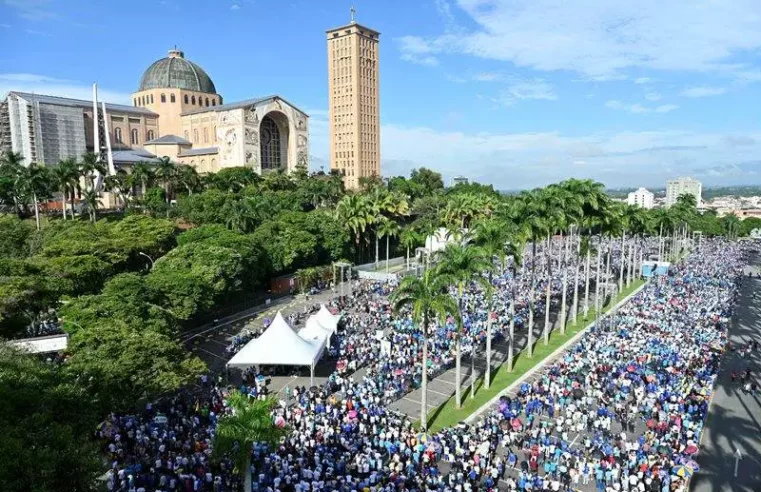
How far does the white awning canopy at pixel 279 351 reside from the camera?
27.9 meters

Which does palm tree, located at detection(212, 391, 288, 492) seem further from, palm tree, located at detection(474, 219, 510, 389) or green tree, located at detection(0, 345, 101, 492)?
palm tree, located at detection(474, 219, 510, 389)

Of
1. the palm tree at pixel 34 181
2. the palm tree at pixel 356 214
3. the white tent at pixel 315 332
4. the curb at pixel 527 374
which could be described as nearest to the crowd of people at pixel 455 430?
the curb at pixel 527 374

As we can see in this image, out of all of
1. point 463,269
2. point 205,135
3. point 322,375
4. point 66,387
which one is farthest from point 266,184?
point 66,387

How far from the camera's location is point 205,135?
100 meters

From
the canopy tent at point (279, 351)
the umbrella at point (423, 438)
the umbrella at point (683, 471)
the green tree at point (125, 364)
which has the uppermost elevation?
the green tree at point (125, 364)

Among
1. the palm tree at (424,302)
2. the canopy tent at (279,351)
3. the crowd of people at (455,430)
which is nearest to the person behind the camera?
the crowd of people at (455,430)

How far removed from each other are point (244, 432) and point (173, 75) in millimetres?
106052

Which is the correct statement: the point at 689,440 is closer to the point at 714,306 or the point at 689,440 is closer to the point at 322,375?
the point at 322,375

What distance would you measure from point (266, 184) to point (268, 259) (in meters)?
33.3

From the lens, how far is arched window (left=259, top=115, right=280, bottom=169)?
103m

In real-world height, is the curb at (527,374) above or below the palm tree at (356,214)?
below

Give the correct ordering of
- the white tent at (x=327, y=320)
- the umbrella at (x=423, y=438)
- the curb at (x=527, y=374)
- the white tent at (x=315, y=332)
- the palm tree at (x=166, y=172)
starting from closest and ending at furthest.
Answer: the umbrella at (x=423, y=438)
the curb at (x=527, y=374)
the white tent at (x=315, y=332)
the white tent at (x=327, y=320)
the palm tree at (x=166, y=172)

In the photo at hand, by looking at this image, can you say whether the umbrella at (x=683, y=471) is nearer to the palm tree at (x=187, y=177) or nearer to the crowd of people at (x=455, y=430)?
the crowd of people at (x=455, y=430)

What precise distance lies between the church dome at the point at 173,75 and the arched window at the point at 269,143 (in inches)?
→ 683
